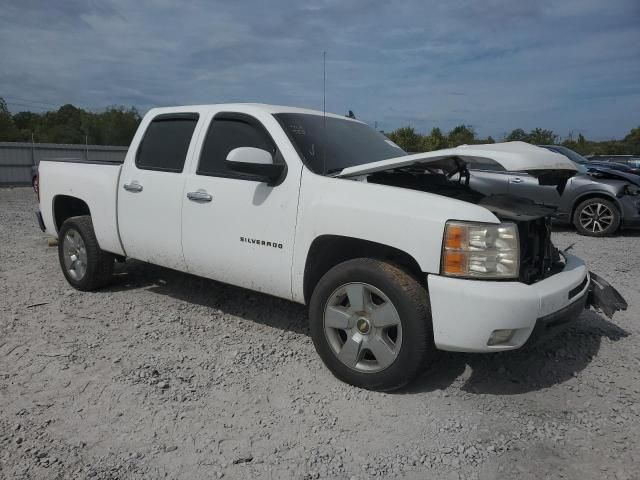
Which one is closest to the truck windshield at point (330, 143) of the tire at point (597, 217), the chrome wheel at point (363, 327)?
the chrome wheel at point (363, 327)

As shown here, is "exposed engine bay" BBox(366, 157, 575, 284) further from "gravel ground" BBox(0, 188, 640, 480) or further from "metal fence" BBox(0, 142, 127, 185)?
"metal fence" BBox(0, 142, 127, 185)

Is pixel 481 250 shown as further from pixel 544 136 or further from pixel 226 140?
pixel 544 136

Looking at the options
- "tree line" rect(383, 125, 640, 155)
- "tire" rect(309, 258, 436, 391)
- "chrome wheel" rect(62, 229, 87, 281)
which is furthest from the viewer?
"tree line" rect(383, 125, 640, 155)

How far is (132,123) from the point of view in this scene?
56000mm

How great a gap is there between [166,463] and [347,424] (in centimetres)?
99

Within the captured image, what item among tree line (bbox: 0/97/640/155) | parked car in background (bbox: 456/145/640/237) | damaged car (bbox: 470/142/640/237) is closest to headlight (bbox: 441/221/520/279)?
damaged car (bbox: 470/142/640/237)

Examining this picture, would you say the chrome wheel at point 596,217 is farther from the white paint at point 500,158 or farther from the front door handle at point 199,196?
the front door handle at point 199,196

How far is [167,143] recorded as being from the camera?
4578 mm

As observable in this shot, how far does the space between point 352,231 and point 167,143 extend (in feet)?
7.11

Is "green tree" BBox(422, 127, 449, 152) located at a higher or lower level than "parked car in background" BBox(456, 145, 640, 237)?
higher

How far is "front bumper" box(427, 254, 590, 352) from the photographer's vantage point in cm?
284

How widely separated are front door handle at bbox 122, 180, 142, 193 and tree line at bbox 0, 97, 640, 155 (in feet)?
101

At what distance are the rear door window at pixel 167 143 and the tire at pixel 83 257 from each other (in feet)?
3.35

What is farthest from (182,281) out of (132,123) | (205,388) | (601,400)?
(132,123)
